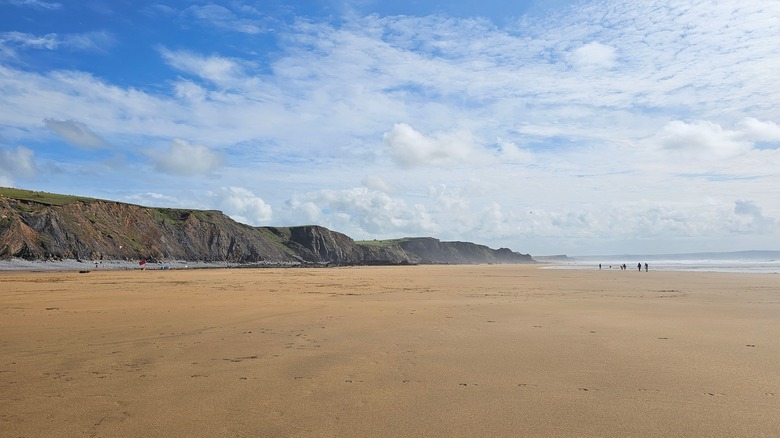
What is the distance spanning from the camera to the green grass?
241 feet

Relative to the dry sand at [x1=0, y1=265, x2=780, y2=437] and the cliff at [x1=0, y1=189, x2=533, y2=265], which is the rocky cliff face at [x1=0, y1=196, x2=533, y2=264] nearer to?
the cliff at [x1=0, y1=189, x2=533, y2=265]

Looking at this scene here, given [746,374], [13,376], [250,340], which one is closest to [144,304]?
[250,340]

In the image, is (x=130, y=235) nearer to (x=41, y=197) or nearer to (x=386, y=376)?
(x=41, y=197)

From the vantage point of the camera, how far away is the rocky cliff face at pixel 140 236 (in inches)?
2418

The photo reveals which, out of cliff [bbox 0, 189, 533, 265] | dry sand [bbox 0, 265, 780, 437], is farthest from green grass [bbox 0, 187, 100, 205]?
dry sand [bbox 0, 265, 780, 437]

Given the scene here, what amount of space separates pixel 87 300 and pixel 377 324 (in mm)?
12808

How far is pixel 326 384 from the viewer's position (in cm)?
647

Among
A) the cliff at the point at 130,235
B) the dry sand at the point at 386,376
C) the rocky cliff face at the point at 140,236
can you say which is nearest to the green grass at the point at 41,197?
the cliff at the point at 130,235

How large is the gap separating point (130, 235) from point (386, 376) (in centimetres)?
8354

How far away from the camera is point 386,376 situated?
22.8 feet

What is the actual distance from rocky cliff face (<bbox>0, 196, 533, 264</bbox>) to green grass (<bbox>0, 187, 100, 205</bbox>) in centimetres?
282

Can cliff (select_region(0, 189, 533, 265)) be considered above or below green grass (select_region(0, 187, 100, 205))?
below

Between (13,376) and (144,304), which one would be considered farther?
(144,304)

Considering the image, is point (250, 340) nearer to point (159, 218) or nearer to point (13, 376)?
point (13, 376)
